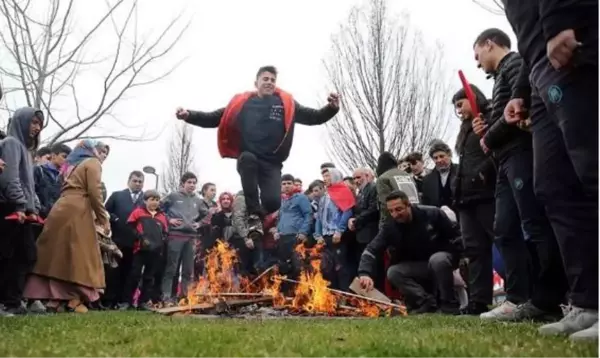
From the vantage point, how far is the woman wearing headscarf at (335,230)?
989cm

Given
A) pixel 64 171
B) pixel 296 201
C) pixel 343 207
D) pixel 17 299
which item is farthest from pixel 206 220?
pixel 17 299

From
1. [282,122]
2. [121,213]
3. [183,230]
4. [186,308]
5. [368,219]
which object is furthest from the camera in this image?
[183,230]

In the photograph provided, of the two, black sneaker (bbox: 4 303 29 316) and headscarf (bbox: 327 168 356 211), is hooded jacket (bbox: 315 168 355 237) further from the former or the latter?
black sneaker (bbox: 4 303 29 316)

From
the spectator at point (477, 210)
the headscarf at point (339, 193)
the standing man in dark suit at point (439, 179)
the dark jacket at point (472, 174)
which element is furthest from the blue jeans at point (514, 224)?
the headscarf at point (339, 193)

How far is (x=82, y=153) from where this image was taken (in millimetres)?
8344

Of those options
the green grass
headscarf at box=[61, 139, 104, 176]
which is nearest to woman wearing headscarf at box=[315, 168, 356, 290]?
headscarf at box=[61, 139, 104, 176]

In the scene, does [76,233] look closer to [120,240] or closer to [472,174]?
[120,240]

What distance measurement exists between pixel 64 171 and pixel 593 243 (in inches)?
268

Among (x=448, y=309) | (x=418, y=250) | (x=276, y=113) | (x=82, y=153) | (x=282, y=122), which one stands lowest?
(x=448, y=309)

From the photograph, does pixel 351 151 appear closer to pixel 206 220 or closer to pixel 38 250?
pixel 206 220

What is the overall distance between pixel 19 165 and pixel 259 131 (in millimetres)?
2680

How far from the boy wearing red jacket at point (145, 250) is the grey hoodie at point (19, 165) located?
2.61m

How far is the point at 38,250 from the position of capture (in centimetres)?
783

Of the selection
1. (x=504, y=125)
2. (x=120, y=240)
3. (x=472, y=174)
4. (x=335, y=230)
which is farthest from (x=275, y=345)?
(x=120, y=240)
